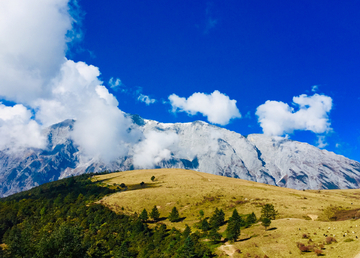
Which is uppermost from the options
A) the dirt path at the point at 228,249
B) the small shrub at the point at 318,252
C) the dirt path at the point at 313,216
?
the dirt path at the point at 313,216

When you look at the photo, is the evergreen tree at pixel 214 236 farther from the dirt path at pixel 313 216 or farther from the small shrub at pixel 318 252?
the dirt path at pixel 313 216

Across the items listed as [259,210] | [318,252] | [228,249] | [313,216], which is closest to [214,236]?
[228,249]

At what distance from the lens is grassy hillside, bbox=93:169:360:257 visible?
153ft

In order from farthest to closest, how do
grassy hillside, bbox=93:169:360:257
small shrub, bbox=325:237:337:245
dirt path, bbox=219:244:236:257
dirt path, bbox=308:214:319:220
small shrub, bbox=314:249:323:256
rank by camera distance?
dirt path, bbox=308:214:319:220 → dirt path, bbox=219:244:236:257 → grassy hillside, bbox=93:169:360:257 → small shrub, bbox=325:237:337:245 → small shrub, bbox=314:249:323:256

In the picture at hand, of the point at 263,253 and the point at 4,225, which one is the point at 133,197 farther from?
the point at 263,253

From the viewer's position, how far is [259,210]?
80.6 m

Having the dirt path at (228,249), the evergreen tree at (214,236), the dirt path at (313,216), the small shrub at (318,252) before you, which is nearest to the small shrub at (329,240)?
the small shrub at (318,252)

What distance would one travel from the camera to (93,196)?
123 m

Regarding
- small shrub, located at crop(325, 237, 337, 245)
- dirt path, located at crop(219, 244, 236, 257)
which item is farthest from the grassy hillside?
small shrub, located at crop(325, 237, 337, 245)

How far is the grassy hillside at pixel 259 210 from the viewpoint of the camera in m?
46.7

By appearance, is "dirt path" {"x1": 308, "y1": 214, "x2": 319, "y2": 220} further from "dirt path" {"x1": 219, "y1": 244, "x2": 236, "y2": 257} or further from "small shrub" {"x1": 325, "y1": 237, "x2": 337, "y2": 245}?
"dirt path" {"x1": 219, "y1": 244, "x2": 236, "y2": 257}

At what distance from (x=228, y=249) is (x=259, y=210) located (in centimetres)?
3425

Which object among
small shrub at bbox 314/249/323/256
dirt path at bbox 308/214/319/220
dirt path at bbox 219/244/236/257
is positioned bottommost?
dirt path at bbox 219/244/236/257

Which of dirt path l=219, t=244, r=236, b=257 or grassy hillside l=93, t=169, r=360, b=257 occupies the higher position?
grassy hillside l=93, t=169, r=360, b=257
